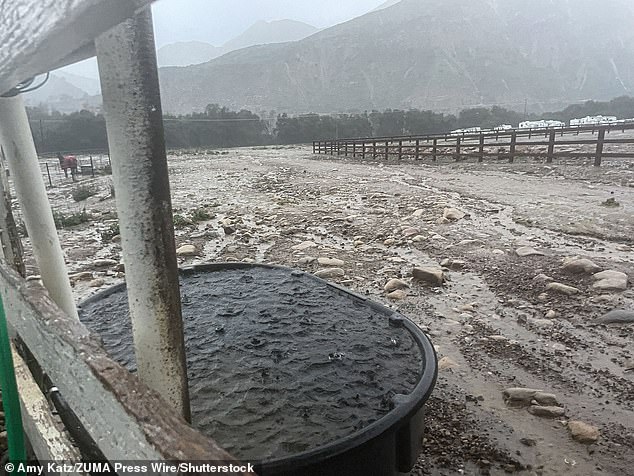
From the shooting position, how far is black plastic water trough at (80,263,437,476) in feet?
5.84

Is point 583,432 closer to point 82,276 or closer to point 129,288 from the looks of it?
point 129,288

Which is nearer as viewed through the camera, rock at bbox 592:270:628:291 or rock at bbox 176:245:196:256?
rock at bbox 592:270:628:291

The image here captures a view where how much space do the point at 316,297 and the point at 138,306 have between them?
2256 millimetres

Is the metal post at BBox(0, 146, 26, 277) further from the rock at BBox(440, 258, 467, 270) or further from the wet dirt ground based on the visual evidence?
the rock at BBox(440, 258, 467, 270)

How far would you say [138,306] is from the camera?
1.26 m

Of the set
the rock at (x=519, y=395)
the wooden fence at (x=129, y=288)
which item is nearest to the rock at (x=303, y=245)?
the rock at (x=519, y=395)

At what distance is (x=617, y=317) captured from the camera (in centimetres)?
362

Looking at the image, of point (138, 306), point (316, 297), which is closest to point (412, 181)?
point (316, 297)

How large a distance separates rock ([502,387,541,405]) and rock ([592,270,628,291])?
204cm

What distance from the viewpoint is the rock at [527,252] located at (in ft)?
17.5

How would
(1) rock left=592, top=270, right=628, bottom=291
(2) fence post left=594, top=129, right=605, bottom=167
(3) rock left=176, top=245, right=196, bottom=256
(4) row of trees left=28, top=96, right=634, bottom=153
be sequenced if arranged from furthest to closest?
(4) row of trees left=28, top=96, right=634, bottom=153 → (2) fence post left=594, top=129, right=605, bottom=167 → (3) rock left=176, top=245, right=196, bottom=256 → (1) rock left=592, top=270, right=628, bottom=291

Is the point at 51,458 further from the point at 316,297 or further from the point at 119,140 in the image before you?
the point at 316,297

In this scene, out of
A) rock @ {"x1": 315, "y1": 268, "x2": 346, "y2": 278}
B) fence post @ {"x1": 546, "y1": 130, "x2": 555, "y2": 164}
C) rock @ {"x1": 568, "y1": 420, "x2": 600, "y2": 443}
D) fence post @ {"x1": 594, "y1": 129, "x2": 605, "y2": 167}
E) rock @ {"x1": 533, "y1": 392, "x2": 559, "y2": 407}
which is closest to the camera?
rock @ {"x1": 568, "y1": 420, "x2": 600, "y2": 443}

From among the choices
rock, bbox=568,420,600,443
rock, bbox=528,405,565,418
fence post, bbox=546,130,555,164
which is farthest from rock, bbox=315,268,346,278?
fence post, bbox=546,130,555,164
